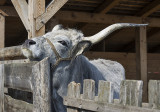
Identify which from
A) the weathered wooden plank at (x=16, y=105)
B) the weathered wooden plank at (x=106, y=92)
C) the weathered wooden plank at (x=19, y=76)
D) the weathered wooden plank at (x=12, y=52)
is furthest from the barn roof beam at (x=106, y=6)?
the weathered wooden plank at (x=106, y=92)

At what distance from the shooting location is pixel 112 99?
2.06 meters

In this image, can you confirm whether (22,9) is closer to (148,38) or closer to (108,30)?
(108,30)

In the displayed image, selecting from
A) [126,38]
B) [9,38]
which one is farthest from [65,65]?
[126,38]

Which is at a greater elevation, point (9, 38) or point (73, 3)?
point (73, 3)

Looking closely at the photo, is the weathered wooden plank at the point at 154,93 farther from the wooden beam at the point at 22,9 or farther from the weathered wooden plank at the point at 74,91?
the wooden beam at the point at 22,9

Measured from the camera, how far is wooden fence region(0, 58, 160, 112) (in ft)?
6.02

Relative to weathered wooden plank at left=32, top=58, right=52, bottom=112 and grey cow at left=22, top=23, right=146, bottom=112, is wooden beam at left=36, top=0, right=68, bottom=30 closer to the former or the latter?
grey cow at left=22, top=23, right=146, bottom=112

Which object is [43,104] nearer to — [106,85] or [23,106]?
[23,106]

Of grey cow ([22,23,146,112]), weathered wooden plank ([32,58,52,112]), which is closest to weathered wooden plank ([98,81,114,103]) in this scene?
weathered wooden plank ([32,58,52,112])

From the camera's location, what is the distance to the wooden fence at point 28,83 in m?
2.76

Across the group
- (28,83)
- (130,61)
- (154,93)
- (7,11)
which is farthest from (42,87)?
(130,61)

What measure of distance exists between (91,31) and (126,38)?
159cm

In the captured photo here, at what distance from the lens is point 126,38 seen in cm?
1077

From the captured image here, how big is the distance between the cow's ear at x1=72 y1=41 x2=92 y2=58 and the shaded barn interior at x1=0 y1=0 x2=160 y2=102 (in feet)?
10.5
